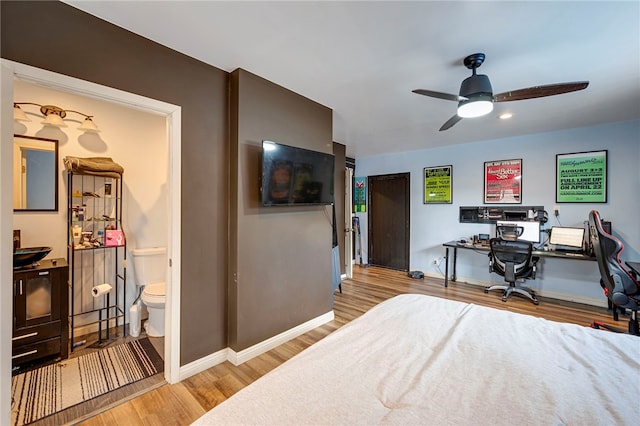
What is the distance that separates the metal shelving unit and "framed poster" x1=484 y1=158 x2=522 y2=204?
530 centimetres

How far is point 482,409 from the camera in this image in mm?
890

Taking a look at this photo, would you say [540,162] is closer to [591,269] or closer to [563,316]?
[591,269]

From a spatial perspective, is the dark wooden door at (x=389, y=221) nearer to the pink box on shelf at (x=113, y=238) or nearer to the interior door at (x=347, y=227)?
the interior door at (x=347, y=227)

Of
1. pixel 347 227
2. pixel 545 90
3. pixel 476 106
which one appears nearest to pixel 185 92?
pixel 476 106

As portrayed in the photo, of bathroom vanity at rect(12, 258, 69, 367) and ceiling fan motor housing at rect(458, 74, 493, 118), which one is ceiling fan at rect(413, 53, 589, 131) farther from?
bathroom vanity at rect(12, 258, 69, 367)

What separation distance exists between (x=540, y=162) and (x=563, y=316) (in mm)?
2242

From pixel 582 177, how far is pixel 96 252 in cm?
624

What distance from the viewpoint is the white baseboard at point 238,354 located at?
2.08 metres

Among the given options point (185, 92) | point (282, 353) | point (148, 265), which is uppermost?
point (185, 92)

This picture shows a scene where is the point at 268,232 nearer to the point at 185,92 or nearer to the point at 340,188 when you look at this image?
the point at 185,92

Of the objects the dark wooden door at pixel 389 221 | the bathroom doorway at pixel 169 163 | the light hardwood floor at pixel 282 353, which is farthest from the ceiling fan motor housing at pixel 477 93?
the dark wooden door at pixel 389 221

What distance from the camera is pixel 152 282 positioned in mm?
2904

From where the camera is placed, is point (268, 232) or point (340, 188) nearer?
point (268, 232)

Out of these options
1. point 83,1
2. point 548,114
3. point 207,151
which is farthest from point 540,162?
point 83,1
